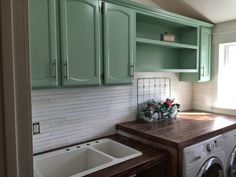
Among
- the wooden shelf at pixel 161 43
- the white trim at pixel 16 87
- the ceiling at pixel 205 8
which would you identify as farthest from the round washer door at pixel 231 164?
the white trim at pixel 16 87

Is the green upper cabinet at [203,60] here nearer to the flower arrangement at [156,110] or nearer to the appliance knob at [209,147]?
the flower arrangement at [156,110]

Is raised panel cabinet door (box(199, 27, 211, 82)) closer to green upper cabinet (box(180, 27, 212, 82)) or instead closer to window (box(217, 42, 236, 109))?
green upper cabinet (box(180, 27, 212, 82))

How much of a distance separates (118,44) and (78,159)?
3.44ft

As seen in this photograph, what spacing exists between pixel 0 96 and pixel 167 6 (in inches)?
98.3

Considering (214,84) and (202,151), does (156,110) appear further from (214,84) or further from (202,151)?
(214,84)

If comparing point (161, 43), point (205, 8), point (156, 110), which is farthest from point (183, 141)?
point (205, 8)

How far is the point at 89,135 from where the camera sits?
1.93m

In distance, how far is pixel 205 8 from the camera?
2.41 metres

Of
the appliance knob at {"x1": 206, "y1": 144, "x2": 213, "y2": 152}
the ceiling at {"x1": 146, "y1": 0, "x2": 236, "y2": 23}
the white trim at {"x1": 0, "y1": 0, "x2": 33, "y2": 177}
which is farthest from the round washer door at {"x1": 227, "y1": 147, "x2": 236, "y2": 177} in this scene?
the white trim at {"x1": 0, "y1": 0, "x2": 33, "y2": 177}

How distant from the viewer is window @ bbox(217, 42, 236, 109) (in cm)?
269

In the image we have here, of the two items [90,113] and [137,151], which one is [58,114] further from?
[137,151]

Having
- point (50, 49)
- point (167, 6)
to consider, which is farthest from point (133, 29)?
point (167, 6)

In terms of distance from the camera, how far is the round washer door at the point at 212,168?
67.2 inches

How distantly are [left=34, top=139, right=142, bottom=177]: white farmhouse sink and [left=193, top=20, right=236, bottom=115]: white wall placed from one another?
170cm
